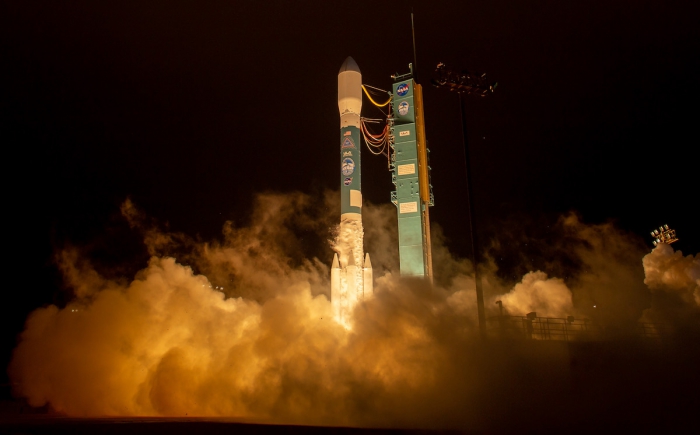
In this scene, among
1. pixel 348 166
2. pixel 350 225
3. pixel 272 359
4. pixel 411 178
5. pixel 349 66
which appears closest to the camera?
pixel 272 359

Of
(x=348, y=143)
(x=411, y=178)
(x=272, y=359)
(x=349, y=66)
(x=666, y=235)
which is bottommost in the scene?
(x=272, y=359)

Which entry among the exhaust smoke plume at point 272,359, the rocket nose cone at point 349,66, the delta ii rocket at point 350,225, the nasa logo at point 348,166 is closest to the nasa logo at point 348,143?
the delta ii rocket at point 350,225

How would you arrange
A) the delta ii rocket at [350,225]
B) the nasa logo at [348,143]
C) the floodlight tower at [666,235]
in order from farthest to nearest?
the floodlight tower at [666,235]
the nasa logo at [348,143]
the delta ii rocket at [350,225]

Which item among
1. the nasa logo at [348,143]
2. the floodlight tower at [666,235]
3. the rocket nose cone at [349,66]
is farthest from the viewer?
the floodlight tower at [666,235]

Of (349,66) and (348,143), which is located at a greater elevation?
(349,66)

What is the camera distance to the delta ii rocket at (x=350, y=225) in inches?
1008

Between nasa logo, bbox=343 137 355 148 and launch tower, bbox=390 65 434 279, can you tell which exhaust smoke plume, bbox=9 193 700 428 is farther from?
nasa logo, bbox=343 137 355 148

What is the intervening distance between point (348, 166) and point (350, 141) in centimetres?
122

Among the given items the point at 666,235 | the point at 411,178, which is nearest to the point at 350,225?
the point at 411,178

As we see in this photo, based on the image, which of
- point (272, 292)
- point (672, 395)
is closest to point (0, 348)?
point (272, 292)

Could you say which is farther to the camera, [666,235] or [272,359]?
[666,235]

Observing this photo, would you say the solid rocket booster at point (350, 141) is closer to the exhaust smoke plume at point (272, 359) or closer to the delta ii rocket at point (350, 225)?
the delta ii rocket at point (350, 225)

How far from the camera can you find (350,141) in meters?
27.4

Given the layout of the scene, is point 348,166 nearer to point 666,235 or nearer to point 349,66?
point 349,66
